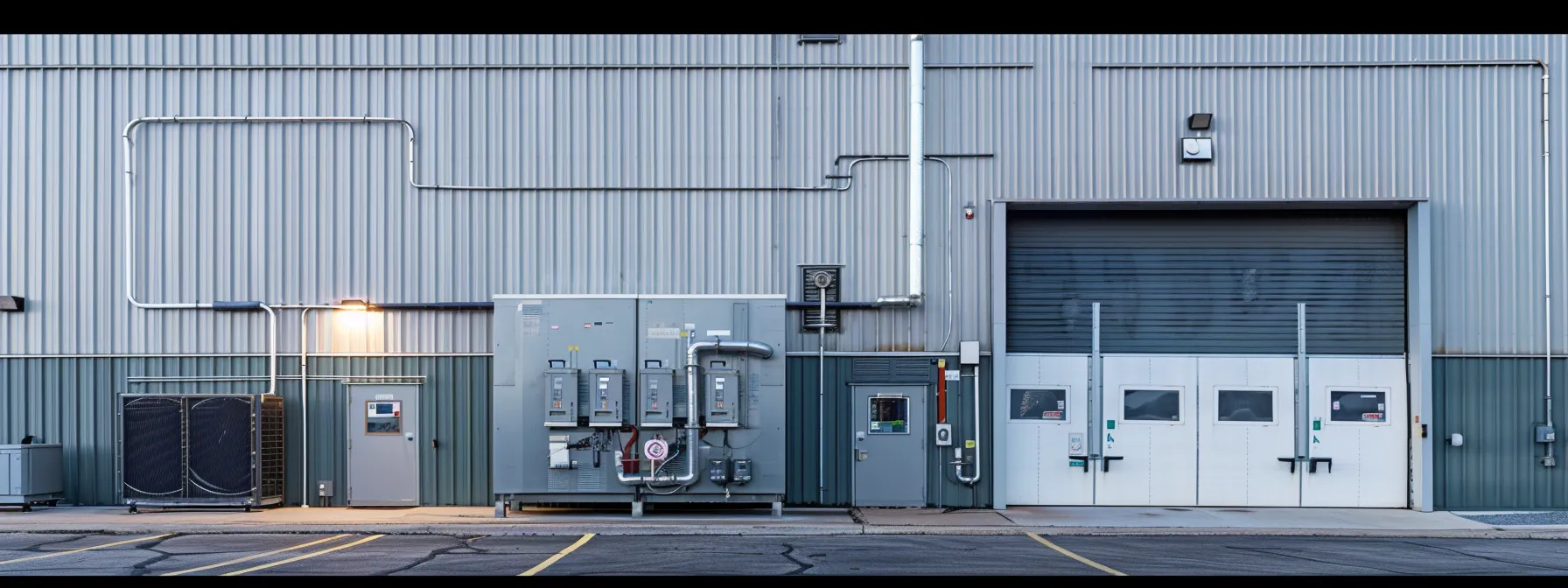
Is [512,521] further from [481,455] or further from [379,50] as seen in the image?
[379,50]

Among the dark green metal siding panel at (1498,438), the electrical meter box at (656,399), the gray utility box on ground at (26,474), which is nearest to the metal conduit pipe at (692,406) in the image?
the electrical meter box at (656,399)

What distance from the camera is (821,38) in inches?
688

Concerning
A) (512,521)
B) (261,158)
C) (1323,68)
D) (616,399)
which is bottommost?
(512,521)

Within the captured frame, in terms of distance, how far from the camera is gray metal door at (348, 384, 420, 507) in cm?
1723

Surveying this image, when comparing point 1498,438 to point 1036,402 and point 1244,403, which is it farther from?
point 1036,402

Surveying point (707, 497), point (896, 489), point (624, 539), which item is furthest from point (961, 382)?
point (624, 539)

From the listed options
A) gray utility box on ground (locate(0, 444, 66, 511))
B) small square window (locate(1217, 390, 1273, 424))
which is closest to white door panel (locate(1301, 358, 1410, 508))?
small square window (locate(1217, 390, 1273, 424))

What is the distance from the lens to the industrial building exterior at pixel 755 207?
17.3 m

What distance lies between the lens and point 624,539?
45.7 ft

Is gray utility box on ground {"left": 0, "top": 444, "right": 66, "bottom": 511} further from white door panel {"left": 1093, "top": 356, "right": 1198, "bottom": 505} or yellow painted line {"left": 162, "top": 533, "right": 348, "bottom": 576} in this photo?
white door panel {"left": 1093, "top": 356, "right": 1198, "bottom": 505}

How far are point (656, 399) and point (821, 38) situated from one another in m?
5.54

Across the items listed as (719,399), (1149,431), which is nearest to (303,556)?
(719,399)

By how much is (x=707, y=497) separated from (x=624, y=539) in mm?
1965

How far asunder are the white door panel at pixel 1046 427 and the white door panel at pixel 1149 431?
13.1 inches
